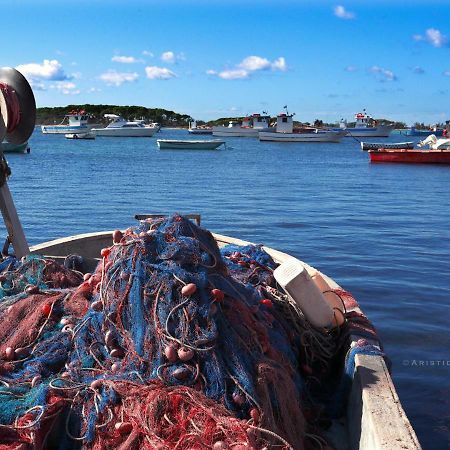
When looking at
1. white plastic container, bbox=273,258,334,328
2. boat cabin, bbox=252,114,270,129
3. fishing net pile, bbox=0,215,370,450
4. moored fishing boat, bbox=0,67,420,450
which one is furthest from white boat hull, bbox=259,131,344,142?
fishing net pile, bbox=0,215,370,450

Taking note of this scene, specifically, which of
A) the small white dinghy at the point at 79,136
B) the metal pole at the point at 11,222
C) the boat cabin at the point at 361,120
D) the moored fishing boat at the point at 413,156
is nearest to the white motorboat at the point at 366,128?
the boat cabin at the point at 361,120

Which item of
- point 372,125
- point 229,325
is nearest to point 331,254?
point 229,325

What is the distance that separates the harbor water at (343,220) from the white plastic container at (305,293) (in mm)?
1671

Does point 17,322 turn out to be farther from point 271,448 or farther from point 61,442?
point 271,448

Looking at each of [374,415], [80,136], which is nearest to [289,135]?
[80,136]

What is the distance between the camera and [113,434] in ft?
9.78

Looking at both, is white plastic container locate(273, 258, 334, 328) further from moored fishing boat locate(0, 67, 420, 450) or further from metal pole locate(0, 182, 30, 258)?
metal pole locate(0, 182, 30, 258)

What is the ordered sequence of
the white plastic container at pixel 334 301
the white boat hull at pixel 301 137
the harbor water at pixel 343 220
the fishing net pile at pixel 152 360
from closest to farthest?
the fishing net pile at pixel 152 360, the white plastic container at pixel 334 301, the harbor water at pixel 343 220, the white boat hull at pixel 301 137

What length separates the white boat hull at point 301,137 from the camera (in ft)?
260

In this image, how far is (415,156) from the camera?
39250mm

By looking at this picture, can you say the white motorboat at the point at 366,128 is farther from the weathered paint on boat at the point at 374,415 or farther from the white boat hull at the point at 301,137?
the weathered paint on boat at the point at 374,415

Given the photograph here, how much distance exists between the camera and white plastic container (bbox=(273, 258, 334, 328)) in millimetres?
4559

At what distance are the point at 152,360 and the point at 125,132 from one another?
97232mm

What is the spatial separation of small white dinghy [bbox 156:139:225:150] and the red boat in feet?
66.3
